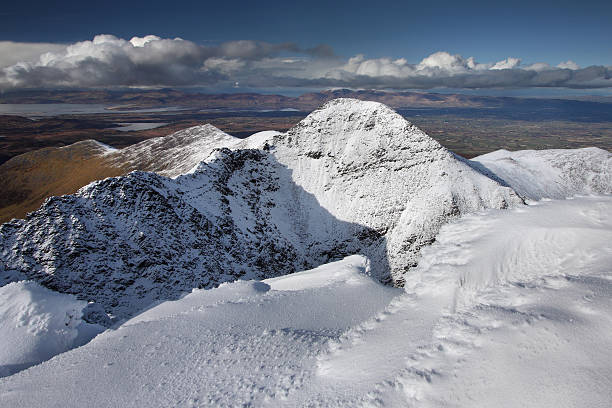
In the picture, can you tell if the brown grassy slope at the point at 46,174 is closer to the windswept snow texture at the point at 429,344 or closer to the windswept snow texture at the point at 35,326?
the windswept snow texture at the point at 35,326

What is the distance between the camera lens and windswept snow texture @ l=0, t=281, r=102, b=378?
16562mm

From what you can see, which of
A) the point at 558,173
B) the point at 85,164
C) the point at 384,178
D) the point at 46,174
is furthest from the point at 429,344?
the point at 46,174

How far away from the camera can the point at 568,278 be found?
28.3 feet

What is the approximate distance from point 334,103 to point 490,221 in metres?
81.5

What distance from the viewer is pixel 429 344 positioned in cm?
802

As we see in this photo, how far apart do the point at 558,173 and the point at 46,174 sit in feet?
694

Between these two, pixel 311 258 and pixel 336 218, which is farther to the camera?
pixel 336 218

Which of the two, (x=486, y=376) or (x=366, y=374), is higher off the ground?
(x=486, y=376)

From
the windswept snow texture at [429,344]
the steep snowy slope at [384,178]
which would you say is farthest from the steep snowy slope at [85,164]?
the windswept snow texture at [429,344]

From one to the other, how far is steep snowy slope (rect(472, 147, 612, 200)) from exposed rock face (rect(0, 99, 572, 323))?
2562cm

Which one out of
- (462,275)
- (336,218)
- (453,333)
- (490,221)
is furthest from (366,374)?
(336,218)

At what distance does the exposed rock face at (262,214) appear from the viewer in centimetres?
4322

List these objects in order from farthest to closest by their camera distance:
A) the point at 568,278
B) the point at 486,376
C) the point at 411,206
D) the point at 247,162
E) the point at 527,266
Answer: the point at 247,162
the point at 411,206
the point at 527,266
the point at 568,278
the point at 486,376

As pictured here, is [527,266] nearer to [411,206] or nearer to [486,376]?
[486,376]
